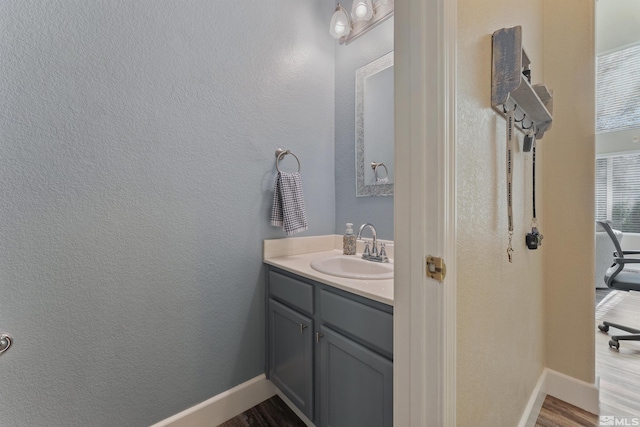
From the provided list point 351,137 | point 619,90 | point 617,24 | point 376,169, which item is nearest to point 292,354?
point 376,169

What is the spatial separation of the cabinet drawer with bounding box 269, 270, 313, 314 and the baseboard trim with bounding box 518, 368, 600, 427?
3.74 feet

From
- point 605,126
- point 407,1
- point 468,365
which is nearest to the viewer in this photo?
point 407,1

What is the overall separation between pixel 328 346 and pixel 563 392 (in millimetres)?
1412

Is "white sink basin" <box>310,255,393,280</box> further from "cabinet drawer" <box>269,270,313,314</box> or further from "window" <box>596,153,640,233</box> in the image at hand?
"window" <box>596,153,640,233</box>

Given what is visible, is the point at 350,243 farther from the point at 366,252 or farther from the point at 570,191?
the point at 570,191

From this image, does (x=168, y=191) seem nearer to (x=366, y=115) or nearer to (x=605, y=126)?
(x=366, y=115)

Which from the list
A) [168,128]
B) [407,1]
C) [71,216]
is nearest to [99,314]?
[71,216]

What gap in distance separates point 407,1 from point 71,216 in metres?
1.32

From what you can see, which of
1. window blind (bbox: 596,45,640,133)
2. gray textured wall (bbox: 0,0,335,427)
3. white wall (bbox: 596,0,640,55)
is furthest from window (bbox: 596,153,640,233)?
gray textured wall (bbox: 0,0,335,427)

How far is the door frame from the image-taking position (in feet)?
2.04

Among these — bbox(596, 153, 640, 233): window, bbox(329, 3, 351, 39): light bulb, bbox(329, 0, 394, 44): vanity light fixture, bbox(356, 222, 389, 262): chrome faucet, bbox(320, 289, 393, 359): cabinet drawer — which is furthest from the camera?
bbox(596, 153, 640, 233): window

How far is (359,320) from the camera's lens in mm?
991

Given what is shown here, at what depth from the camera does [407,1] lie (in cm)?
66

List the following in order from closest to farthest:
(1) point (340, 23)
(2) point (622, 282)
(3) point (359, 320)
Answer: (3) point (359, 320) < (1) point (340, 23) < (2) point (622, 282)
